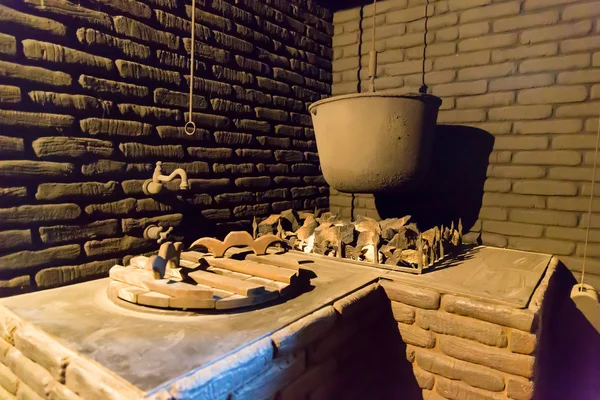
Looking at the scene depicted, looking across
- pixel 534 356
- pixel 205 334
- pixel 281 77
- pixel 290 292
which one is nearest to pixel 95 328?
pixel 205 334

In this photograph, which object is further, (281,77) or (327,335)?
(281,77)

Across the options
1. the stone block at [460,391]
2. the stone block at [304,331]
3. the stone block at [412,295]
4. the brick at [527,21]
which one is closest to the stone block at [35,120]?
the stone block at [304,331]

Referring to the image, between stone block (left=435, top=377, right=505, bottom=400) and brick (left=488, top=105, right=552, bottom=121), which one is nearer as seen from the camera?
stone block (left=435, top=377, right=505, bottom=400)

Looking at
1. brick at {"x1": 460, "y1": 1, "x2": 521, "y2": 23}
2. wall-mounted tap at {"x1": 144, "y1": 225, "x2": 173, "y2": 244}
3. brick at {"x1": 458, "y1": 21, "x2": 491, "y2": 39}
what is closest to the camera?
wall-mounted tap at {"x1": 144, "y1": 225, "x2": 173, "y2": 244}

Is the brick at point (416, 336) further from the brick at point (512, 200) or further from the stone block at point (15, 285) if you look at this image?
the stone block at point (15, 285)

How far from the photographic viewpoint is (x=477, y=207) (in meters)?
3.01

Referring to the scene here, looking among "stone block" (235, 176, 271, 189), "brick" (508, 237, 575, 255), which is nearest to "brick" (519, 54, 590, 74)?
"brick" (508, 237, 575, 255)

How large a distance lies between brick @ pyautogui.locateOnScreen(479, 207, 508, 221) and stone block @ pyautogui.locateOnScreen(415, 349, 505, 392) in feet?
4.85

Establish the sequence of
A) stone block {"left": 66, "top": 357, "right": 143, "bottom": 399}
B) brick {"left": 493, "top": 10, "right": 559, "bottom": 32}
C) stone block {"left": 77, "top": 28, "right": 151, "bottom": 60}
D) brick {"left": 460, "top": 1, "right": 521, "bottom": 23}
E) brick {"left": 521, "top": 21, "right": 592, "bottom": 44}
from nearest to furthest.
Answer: stone block {"left": 66, "top": 357, "right": 143, "bottom": 399}, stone block {"left": 77, "top": 28, "right": 151, "bottom": 60}, brick {"left": 521, "top": 21, "right": 592, "bottom": 44}, brick {"left": 493, "top": 10, "right": 559, "bottom": 32}, brick {"left": 460, "top": 1, "right": 521, "bottom": 23}

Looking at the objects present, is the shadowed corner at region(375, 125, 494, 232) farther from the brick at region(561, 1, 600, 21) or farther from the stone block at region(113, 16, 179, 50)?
the stone block at region(113, 16, 179, 50)

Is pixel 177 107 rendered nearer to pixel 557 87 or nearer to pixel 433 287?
pixel 433 287

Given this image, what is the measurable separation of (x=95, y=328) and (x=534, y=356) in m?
1.69

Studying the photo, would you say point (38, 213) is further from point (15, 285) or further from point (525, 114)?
point (525, 114)

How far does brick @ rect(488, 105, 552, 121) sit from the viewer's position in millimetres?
2721
